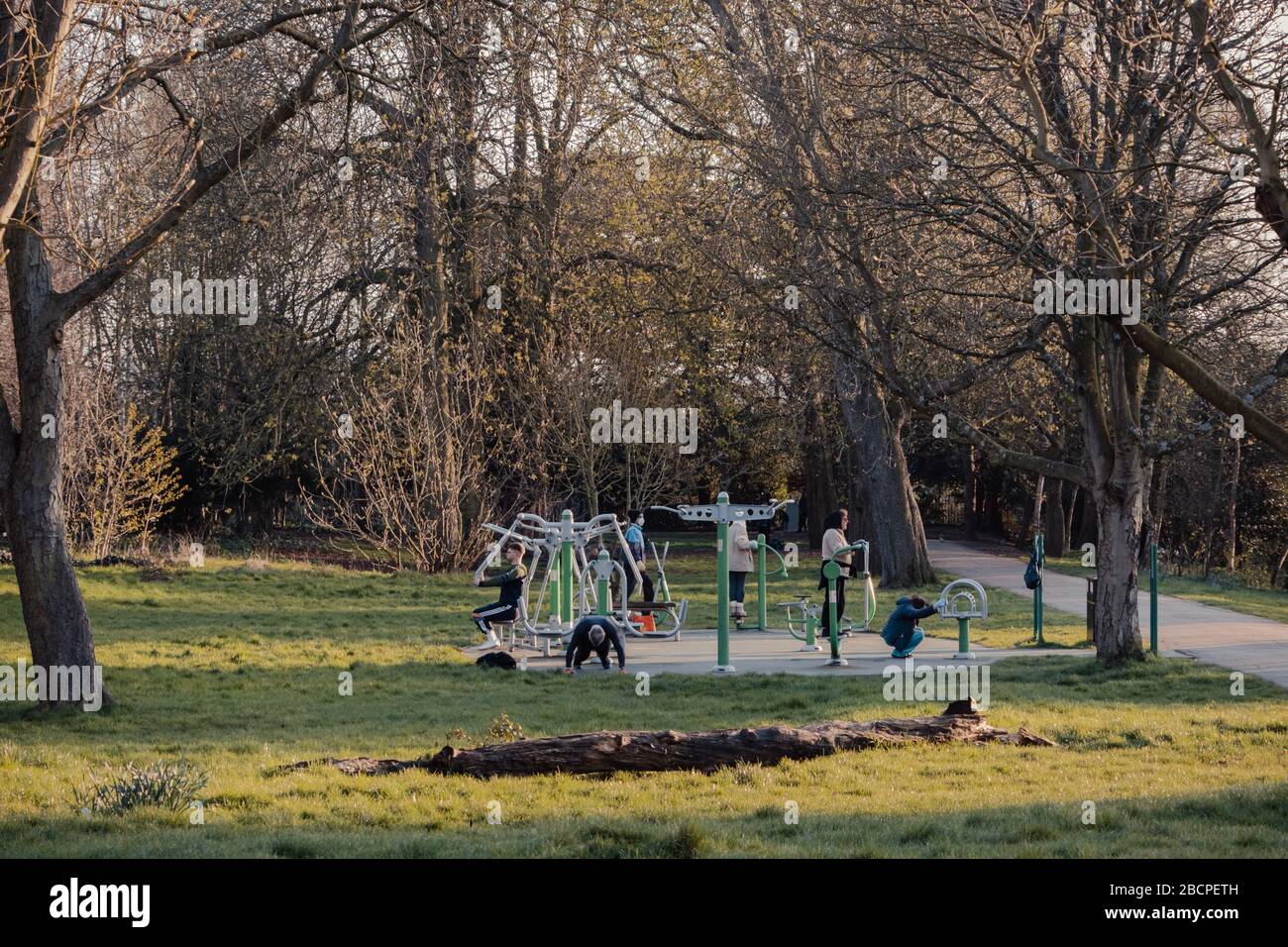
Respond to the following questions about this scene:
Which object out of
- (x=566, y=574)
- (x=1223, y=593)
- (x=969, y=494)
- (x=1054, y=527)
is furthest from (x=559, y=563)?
(x=969, y=494)

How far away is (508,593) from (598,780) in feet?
25.3

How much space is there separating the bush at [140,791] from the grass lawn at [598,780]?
0.41 ft

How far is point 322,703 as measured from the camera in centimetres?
1317

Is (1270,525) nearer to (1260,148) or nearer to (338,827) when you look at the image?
(1260,148)

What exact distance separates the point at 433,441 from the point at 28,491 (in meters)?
14.7

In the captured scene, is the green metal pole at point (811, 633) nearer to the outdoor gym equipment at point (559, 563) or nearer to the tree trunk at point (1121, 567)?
the outdoor gym equipment at point (559, 563)

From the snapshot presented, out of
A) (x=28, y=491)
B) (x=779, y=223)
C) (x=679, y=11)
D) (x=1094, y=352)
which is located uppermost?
(x=679, y=11)

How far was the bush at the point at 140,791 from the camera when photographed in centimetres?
816

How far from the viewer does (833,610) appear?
15641 millimetres

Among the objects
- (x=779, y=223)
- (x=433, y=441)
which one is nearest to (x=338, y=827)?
(x=779, y=223)

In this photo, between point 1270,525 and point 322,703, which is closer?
point 322,703

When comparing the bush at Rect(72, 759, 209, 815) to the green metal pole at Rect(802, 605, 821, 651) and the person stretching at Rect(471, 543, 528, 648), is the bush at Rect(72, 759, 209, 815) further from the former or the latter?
the green metal pole at Rect(802, 605, 821, 651)

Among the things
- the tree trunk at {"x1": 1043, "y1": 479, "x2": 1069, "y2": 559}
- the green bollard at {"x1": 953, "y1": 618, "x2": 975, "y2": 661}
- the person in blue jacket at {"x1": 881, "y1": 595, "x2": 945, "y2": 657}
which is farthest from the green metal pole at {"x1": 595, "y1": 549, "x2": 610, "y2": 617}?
the tree trunk at {"x1": 1043, "y1": 479, "x2": 1069, "y2": 559}

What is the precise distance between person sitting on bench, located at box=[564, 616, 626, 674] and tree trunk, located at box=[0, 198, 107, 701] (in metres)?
5.50
